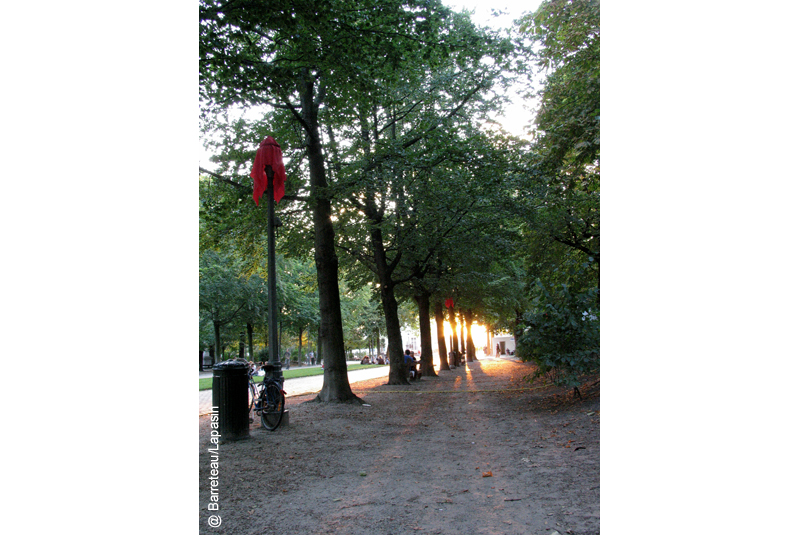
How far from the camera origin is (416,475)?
4.62m

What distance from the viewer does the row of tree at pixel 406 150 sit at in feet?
21.4

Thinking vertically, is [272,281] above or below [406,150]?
below

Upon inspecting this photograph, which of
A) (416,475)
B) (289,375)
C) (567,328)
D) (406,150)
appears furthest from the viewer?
(289,375)

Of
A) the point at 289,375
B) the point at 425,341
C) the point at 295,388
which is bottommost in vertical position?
the point at 289,375

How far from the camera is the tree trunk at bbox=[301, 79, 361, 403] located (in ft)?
33.4

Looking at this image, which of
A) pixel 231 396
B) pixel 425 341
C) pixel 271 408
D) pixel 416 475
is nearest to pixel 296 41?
pixel 231 396

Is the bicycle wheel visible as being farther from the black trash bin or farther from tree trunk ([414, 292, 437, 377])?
tree trunk ([414, 292, 437, 377])

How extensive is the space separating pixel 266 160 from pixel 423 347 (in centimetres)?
1478

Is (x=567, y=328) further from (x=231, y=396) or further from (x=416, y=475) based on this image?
(x=231, y=396)

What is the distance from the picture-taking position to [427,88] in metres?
14.1

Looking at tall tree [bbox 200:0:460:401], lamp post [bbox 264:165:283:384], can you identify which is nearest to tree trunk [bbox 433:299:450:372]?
tall tree [bbox 200:0:460:401]

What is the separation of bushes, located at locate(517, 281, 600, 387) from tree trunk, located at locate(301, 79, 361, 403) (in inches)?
155

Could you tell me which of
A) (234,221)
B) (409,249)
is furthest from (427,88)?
(234,221)

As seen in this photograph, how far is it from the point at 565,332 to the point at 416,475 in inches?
169
